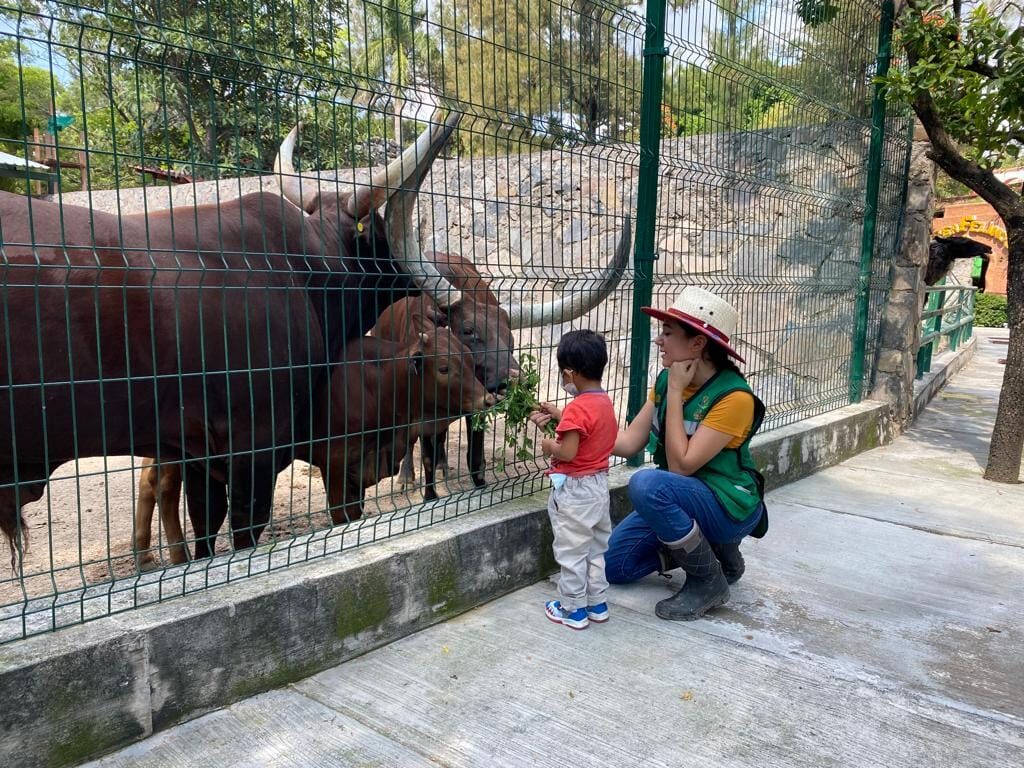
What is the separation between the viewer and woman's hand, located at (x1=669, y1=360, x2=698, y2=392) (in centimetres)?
318

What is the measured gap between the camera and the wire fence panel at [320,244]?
259 centimetres

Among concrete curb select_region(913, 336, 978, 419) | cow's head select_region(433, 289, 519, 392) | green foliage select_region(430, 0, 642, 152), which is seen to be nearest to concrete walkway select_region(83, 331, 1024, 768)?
cow's head select_region(433, 289, 519, 392)

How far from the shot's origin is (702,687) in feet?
8.97

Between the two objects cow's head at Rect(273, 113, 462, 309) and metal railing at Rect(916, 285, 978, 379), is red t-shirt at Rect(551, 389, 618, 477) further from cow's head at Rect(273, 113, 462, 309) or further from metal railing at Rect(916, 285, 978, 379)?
metal railing at Rect(916, 285, 978, 379)

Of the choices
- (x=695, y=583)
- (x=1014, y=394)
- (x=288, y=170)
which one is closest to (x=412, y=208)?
(x=288, y=170)

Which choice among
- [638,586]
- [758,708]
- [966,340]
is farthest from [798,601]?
[966,340]

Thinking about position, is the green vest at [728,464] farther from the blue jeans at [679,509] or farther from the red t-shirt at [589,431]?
the red t-shirt at [589,431]

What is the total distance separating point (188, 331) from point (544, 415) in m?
1.50

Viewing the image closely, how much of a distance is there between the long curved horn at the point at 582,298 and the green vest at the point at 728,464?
3.05 ft

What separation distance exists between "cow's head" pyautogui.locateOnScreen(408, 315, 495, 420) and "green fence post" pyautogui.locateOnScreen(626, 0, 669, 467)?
0.89 meters

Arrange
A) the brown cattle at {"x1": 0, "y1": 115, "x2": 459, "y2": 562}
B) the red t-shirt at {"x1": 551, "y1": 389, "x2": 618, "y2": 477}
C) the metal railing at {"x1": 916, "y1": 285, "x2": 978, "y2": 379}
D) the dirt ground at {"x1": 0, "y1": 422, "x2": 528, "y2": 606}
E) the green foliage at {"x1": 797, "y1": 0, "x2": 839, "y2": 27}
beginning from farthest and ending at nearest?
1. the metal railing at {"x1": 916, "y1": 285, "x2": 978, "y2": 379}
2. the green foliage at {"x1": 797, "y1": 0, "x2": 839, "y2": 27}
3. the dirt ground at {"x1": 0, "y1": 422, "x2": 528, "y2": 606}
4. the red t-shirt at {"x1": 551, "y1": 389, "x2": 618, "y2": 477}
5. the brown cattle at {"x1": 0, "y1": 115, "x2": 459, "y2": 562}

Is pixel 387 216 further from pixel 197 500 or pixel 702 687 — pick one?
pixel 702 687

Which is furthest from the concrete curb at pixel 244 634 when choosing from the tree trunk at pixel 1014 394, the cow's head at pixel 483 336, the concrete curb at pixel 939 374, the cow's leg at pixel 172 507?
the concrete curb at pixel 939 374

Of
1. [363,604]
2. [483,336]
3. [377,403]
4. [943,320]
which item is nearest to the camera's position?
[363,604]
